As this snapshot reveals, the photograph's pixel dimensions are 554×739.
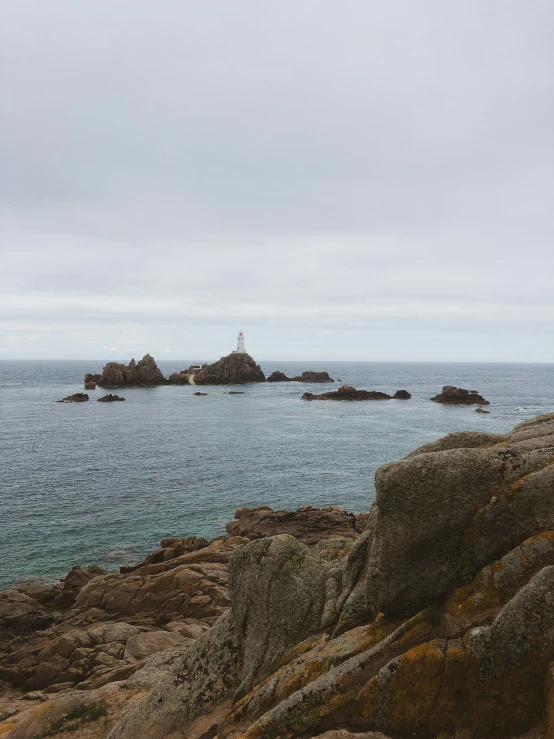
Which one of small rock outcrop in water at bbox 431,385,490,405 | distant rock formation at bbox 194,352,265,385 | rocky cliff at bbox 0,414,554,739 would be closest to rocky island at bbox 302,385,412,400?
small rock outcrop in water at bbox 431,385,490,405

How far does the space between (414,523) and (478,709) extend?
3.14m

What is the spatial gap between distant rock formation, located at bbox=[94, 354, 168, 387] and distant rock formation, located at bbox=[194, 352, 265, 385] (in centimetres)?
1475

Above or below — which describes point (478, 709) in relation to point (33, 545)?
above

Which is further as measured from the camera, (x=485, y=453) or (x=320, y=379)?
(x=320, y=379)

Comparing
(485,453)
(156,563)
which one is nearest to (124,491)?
(156,563)

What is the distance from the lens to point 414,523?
30.2 feet

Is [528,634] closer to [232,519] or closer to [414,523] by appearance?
[414,523]

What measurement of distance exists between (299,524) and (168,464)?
25.9 metres

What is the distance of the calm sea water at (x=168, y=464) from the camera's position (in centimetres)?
3491

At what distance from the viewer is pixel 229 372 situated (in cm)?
16388

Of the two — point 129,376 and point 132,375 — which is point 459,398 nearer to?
point 132,375

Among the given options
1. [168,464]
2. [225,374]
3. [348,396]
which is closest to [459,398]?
[348,396]

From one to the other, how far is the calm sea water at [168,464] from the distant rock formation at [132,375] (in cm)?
3913

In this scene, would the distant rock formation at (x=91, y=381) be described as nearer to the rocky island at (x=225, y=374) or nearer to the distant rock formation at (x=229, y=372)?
the rocky island at (x=225, y=374)
